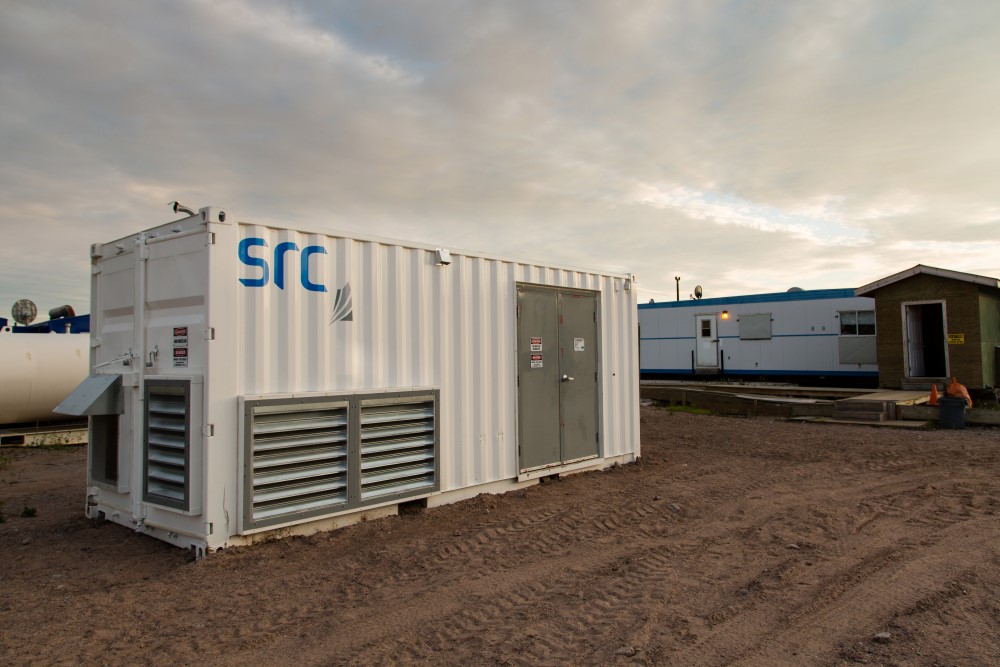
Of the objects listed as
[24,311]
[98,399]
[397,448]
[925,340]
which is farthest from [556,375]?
[24,311]

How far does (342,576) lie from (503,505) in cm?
249

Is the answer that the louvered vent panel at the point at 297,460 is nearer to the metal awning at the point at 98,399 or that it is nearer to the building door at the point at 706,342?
the metal awning at the point at 98,399

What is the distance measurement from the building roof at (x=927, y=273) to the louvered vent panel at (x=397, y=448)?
14912 millimetres

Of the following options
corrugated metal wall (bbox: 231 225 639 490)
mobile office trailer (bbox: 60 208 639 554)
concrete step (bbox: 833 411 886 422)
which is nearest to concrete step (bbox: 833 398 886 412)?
concrete step (bbox: 833 411 886 422)

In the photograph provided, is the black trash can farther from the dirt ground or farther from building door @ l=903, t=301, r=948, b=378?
the dirt ground

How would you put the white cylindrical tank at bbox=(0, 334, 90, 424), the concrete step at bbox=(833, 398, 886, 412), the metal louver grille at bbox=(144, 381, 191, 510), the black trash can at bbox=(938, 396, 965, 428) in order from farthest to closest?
the concrete step at bbox=(833, 398, 886, 412), the black trash can at bbox=(938, 396, 965, 428), the white cylindrical tank at bbox=(0, 334, 90, 424), the metal louver grille at bbox=(144, 381, 191, 510)

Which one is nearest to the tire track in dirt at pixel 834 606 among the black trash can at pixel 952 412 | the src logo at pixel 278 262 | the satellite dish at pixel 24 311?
the src logo at pixel 278 262

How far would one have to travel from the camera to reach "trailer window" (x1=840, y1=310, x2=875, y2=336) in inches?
757

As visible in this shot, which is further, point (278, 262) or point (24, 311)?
point (24, 311)

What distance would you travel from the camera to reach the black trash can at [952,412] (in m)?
12.6

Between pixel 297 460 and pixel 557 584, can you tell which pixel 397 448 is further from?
pixel 557 584

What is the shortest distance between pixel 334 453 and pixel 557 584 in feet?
7.71

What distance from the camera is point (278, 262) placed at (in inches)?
222

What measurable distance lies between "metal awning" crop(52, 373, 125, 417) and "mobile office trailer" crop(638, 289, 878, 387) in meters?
19.4
